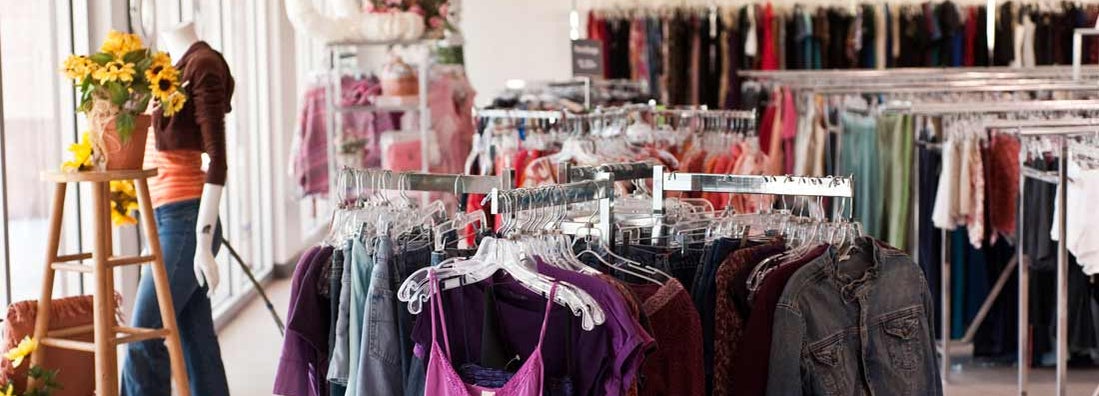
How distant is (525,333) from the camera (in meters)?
2.67

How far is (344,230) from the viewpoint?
317 centimetres

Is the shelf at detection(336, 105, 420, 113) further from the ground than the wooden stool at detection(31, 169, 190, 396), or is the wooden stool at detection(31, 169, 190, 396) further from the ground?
the shelf at detection(336, 105, 420, 113)

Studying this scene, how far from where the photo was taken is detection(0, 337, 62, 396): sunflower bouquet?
385 cm

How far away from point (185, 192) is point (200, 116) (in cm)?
27

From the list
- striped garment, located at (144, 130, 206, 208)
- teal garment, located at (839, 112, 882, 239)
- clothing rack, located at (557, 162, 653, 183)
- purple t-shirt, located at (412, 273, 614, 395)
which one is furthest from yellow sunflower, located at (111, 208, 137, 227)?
teal garment, located at (839, 112, 882, 239)

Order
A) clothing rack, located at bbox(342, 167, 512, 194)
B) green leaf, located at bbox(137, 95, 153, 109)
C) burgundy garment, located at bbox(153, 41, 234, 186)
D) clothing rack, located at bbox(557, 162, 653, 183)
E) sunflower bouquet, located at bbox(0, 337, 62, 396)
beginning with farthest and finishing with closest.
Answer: burgundy garment, located at bbox(153, 41, 234, 186), green leaf, located at bbox(137, 95, 153, 109), sunflower bouquet, located at bbox(0, 337, 62, 396), clothing rack, located at bbox(557, 162, 653, 183), clothing rack, located at bbox(342, 167, 512, 194)

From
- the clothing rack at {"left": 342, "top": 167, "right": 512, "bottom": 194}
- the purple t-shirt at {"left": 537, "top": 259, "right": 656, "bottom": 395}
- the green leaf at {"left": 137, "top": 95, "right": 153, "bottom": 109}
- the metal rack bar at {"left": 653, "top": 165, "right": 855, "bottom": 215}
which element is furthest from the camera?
the green leaf at {"left": 137, "top": 95, "right": 153, "bottom": 109}

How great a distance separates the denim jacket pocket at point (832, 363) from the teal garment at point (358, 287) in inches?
36.8

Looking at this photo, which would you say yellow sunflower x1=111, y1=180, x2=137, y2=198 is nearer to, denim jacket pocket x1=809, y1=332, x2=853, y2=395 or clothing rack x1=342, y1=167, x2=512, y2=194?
clothing rack x1=342, y1=167, x2=512, y2=194

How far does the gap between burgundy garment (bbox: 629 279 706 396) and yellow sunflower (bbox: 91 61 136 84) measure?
188 centimetres

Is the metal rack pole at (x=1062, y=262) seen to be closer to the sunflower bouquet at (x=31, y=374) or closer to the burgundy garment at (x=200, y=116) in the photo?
the burgundy garment at (x=200, y=116)

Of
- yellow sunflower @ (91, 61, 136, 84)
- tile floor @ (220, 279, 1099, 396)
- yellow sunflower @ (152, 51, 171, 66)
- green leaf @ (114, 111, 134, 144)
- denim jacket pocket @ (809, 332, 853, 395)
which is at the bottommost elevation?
tile floor @ (220, 279, 1099, 396)

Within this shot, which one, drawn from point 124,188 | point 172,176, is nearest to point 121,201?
point 124,188

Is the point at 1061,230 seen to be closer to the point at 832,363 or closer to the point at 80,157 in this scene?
the point at 832,363
